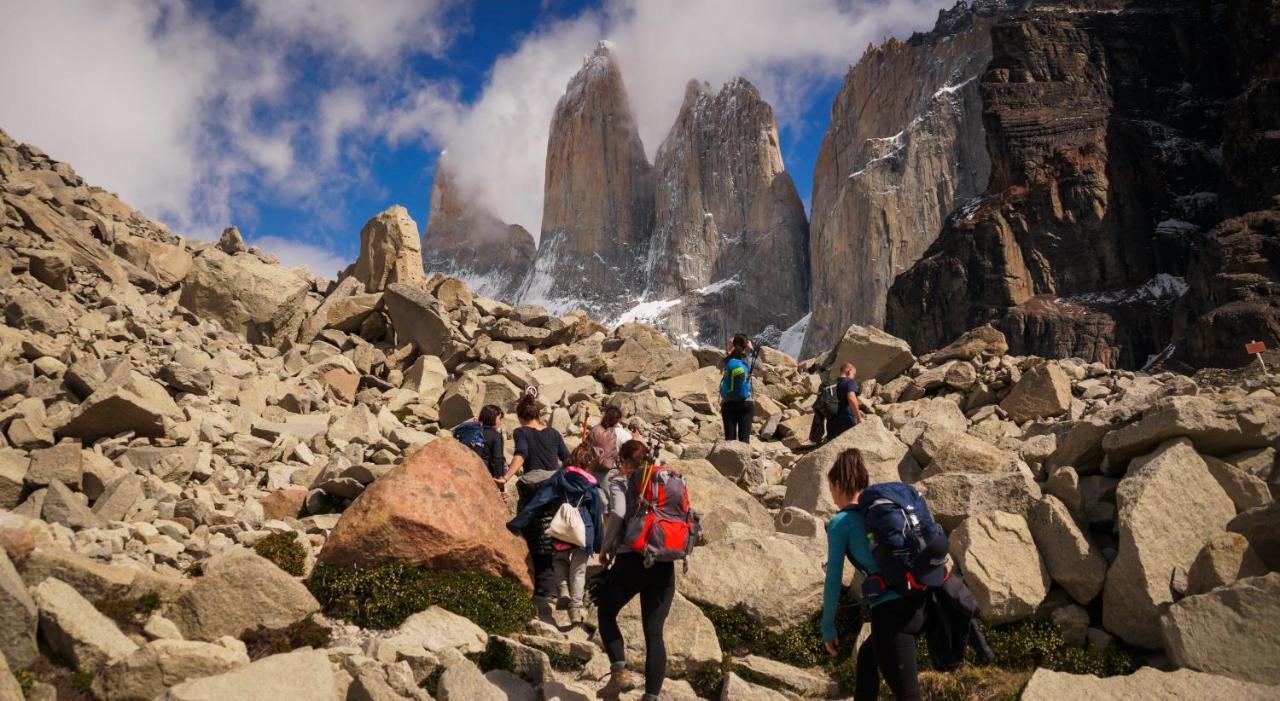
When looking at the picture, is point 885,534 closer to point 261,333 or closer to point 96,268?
point 261,333

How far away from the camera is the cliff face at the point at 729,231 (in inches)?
4815

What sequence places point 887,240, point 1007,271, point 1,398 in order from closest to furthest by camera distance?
point 1,398
point 1007,271
point 887,240

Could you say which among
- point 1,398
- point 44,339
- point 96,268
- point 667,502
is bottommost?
point 667,502

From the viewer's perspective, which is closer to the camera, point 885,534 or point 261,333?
point 885,534

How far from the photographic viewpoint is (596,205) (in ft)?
454

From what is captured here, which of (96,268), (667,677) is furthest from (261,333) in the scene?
(667,677)

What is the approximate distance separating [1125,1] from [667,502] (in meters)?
96.0

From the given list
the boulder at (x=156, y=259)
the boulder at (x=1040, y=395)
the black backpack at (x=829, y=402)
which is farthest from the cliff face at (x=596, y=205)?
the black backpack at (x=829, y=402)

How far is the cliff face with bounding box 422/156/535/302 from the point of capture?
497ft

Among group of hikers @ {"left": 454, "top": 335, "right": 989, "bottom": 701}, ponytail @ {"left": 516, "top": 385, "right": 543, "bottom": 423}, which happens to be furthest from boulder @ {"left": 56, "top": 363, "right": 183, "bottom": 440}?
ponytail @ {"left": 516, "top": 385, "right": 543, "bottom": 423}

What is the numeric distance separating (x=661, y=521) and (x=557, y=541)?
8.70 ft

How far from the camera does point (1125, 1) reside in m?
81.4

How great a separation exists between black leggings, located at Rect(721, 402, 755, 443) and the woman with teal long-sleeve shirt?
9.05 m

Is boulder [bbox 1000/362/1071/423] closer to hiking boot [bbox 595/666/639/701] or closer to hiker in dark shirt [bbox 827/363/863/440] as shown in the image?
hiker in dark shirt [bbox 827/363/863/440]
